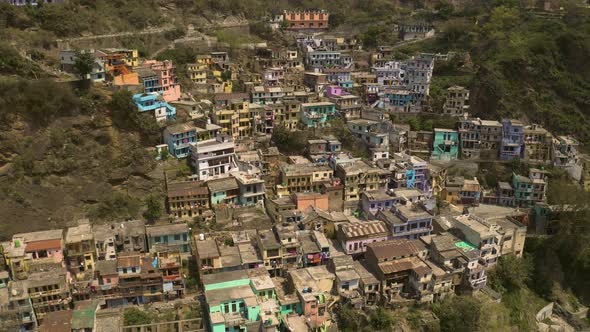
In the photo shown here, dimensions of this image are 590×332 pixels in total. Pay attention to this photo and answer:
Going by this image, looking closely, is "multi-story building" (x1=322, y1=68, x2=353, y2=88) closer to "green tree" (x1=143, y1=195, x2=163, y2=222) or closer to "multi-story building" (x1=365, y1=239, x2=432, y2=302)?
"multi-story building" (x1=365, y1=239, x2=432, y2=302)

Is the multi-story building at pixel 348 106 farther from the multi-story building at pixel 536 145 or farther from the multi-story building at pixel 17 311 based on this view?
the multi-story building at pixel 17 311

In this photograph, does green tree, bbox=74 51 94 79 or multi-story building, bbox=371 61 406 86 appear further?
multi-story building, bbox=371 61 406 86

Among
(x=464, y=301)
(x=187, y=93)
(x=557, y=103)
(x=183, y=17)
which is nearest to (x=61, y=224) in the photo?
(x=187, y=93)

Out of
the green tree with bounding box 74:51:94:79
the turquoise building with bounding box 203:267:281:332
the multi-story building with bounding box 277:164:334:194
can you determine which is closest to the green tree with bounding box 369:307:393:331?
the turquoise building with bounding box 203:267:281:332

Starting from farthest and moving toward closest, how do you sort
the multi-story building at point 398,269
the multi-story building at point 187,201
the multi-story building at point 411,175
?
1. the multi-story building at point 411,175
2. the multi-story building at point 187,201
3. the multi-story building at point 398,269

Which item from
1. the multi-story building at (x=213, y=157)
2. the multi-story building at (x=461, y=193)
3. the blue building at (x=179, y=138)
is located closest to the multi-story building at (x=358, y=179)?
the multi-story building at (x=461, y=193)

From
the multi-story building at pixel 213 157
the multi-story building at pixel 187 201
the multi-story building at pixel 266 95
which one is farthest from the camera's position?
the multi-story building at pixel 266 95
